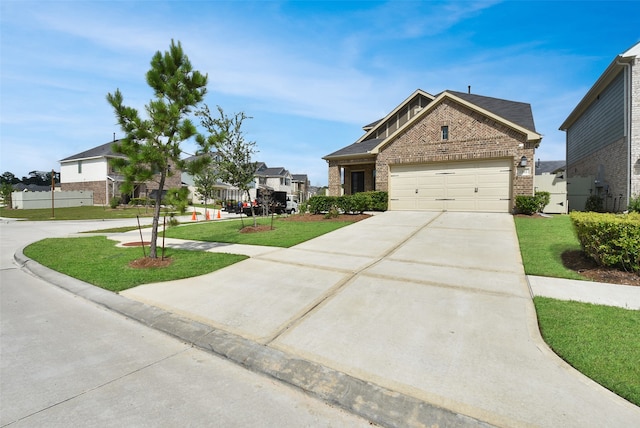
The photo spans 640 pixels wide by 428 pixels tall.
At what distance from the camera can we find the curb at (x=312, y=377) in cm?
226

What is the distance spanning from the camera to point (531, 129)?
44.7 ft

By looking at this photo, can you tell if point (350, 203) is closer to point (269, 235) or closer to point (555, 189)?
point (269, 235)

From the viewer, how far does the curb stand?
7.42 ft

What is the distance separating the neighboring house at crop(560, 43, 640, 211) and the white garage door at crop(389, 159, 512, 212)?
13.1 ft

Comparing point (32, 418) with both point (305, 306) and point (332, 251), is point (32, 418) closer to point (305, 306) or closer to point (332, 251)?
point (305, 306)

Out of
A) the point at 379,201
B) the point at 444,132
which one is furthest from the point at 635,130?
the point at 379,201

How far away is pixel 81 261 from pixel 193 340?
229 inches

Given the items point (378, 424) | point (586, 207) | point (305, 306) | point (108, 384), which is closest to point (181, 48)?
point (305, 306)

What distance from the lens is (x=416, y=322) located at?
3770mm

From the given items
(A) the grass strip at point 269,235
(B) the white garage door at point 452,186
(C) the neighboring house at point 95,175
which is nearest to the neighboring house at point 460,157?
(B) the white garage door at point 452,186

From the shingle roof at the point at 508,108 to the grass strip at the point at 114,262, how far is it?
1434cm

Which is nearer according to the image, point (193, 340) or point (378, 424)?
point (378, 424)

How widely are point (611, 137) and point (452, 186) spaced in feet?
23.3

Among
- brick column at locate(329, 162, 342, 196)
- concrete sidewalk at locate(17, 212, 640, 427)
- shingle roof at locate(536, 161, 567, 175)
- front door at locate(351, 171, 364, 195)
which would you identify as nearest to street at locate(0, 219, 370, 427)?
concrete sidewalk at locate(17, 212, 640, 427)
